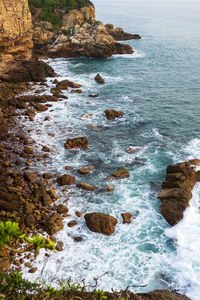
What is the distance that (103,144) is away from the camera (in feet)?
91.5

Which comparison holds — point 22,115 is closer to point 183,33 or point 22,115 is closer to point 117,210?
point 117,210

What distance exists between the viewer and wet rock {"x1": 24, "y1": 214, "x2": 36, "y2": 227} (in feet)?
56.9

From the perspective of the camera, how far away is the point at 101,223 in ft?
58.5

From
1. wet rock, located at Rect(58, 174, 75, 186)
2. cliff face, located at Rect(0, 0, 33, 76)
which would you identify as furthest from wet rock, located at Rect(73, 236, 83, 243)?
cliff face, located at Rect(0, 0, 33, 76)

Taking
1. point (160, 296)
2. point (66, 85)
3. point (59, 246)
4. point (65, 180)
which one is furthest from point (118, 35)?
point (160, 296)

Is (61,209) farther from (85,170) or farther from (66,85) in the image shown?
(66,85)

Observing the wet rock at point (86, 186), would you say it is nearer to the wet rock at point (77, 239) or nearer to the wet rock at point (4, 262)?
the wet rock at point (77, 239)

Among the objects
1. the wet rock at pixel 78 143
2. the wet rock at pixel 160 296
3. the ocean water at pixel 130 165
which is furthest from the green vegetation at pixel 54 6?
the wet rock at pixel 160 296

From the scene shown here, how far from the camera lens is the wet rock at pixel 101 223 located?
17656 millimetres

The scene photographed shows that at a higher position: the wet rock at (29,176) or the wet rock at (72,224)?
the wet rock at (29,176)

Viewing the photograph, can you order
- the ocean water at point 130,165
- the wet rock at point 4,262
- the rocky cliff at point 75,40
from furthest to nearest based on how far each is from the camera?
the rocky cliff at point 75,40 → the ocean water at point 130,165 → the wet rock at point 4,262

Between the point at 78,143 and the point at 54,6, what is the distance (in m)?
65.7

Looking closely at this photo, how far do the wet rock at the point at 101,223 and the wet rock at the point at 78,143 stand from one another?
1051 centimetres

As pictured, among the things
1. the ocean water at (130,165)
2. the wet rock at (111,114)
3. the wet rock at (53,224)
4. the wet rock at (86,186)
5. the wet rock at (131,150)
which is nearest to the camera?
the ocean water at (130,165)
